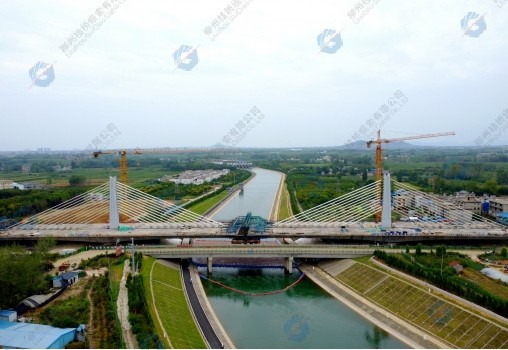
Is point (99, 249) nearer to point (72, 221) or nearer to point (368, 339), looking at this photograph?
point (72, 221)

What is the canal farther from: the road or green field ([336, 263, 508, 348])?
the road

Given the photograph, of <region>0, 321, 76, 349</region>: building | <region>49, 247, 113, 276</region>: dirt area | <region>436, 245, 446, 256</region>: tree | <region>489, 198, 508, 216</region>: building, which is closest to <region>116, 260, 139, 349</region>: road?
<region>0, 321, 76, 349</region>: building

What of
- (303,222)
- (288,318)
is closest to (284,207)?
(303,222)

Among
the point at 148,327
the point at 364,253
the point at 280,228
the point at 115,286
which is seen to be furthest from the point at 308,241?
the point at 148,327

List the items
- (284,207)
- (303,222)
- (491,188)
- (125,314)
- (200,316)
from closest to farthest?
(125,314) → (200,316) → (303,222) → (284,207) → (491,188)

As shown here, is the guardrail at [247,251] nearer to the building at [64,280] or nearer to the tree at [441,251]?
the tree at [441,251]

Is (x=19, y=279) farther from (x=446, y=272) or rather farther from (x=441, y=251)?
(x=441, y=251)

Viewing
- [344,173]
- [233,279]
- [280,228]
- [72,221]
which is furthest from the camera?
[344,173]
